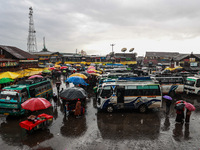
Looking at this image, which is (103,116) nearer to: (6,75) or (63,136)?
(63,136)

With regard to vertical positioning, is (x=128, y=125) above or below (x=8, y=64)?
below

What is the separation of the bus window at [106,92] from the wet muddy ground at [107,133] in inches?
66.5

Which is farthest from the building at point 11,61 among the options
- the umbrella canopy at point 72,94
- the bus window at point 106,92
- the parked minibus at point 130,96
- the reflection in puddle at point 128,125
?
the reflection in puddle at point 128,125

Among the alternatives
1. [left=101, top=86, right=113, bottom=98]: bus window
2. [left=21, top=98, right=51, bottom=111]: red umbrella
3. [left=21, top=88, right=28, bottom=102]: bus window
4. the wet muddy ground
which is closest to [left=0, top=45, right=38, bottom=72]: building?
[left=21, top=88, right=28, bottom=102]: bus window

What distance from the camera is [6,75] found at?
668 inches

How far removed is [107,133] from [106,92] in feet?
12.0

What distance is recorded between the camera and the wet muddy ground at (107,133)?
754 cm

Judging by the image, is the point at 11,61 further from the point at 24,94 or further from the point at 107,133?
the point at 107,133

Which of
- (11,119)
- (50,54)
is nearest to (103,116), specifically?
(11,119)

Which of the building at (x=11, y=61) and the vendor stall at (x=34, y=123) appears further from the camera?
the building at (x=11, y=61)

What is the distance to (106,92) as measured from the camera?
1163 cm

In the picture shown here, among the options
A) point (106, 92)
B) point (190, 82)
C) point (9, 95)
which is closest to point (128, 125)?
point (106, 92)

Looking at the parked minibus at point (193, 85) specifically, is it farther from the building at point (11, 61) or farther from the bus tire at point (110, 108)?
the building at point (11, 61)

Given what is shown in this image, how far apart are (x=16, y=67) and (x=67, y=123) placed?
968 inches
